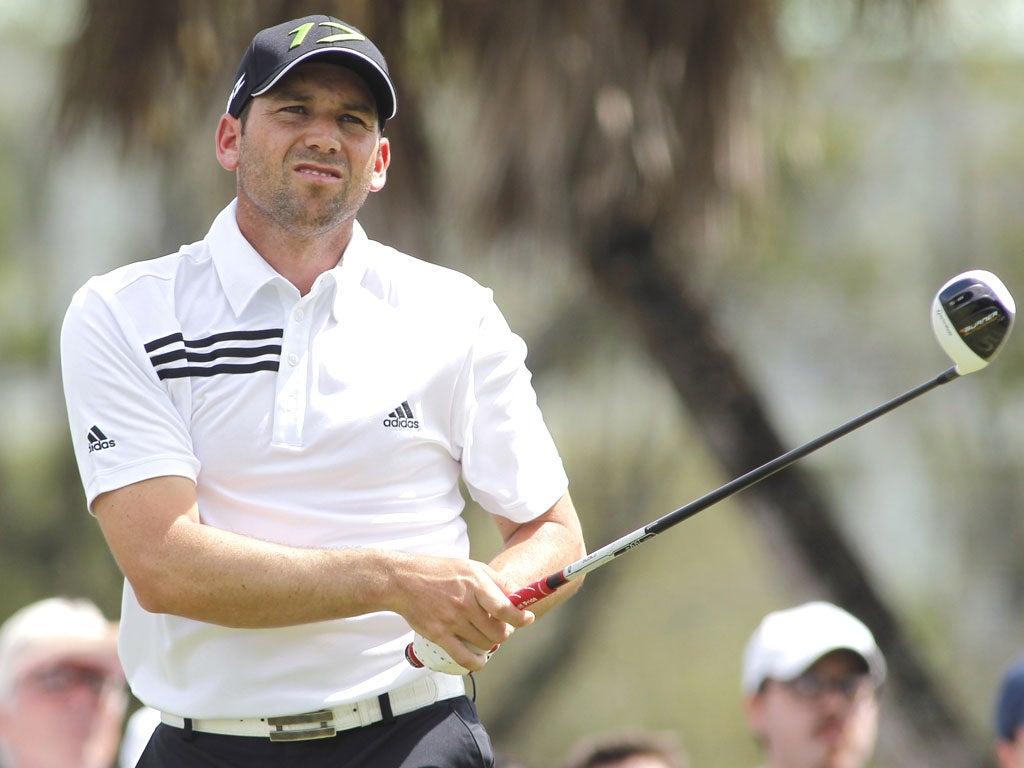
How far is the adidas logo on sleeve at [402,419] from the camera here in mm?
3160

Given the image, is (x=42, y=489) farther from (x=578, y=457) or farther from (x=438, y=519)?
(x=438, y=519)

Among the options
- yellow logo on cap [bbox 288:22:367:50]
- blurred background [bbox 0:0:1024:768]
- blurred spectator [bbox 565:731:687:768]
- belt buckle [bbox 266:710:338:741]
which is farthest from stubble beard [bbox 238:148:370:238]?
blurred background [bbox 0:0:1024:768]

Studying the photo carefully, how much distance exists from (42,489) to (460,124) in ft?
35.3

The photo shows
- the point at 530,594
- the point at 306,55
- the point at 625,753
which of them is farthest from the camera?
the point at 625,753

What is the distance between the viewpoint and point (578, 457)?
17766 millimetres

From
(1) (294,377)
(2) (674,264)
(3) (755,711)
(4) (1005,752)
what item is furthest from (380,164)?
(2) (674,264)

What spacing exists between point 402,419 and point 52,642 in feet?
8.52

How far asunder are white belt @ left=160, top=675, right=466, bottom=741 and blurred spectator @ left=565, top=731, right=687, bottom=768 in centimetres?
269

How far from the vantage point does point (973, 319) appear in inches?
132

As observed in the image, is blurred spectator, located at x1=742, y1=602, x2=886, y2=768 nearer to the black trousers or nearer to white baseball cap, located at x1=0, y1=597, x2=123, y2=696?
white baseball cap, located at x1=0, y1=597, x2=123, y2=696

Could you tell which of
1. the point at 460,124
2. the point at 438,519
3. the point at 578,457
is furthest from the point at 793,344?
the point at 438,519

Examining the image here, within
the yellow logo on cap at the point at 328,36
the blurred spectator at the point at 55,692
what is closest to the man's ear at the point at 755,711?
the blurred spectator at the point at 55,692

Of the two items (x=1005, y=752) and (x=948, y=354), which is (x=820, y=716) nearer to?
(x=1005, y=752)

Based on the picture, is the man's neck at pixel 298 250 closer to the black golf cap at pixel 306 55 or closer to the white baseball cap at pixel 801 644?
the black golf cap at pixel 306 55
